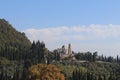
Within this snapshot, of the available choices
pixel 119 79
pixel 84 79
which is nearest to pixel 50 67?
pixel 84 79

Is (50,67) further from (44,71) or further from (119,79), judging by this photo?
(119,79)

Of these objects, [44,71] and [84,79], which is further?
→ [84,79]

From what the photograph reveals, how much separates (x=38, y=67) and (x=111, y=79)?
33.3 meters

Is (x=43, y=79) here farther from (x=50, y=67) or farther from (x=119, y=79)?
(x=119, y=79)

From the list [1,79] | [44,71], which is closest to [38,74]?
[44,71]

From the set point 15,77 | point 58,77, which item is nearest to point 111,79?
point 58,77

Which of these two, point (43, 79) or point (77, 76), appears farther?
point (77, 76)

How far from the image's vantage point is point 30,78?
149 m

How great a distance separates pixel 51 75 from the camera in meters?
151

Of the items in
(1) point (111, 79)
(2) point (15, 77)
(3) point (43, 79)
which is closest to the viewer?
(3) point (43, 79)

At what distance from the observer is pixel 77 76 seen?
18550 centimetres

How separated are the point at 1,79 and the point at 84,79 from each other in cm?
3653

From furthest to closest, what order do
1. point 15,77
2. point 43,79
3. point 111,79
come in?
point 15,77 → point 111,79 → point 43,79

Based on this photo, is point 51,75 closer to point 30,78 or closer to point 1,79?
point 30,78
